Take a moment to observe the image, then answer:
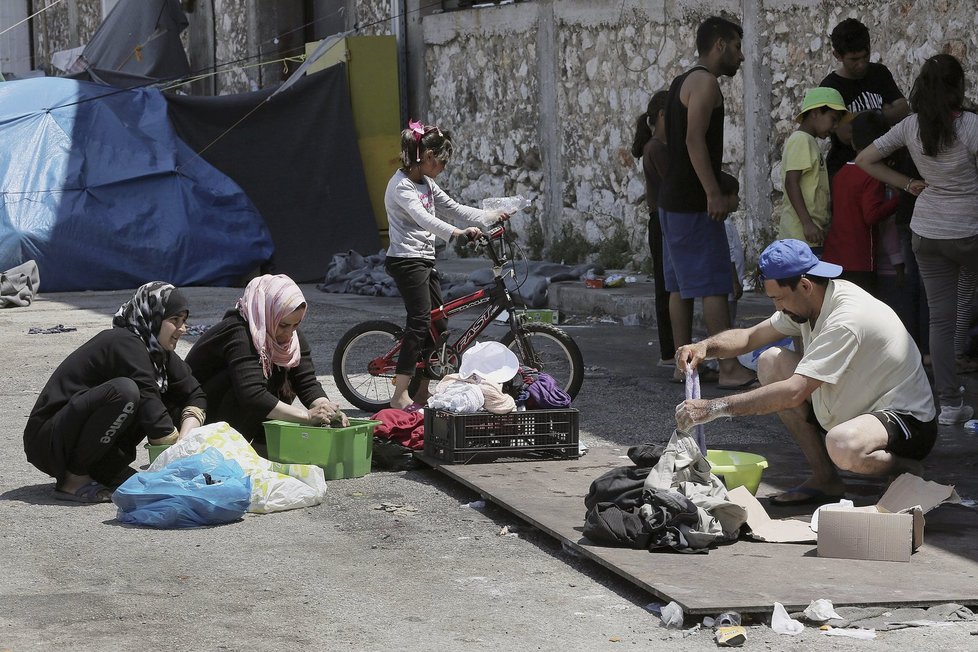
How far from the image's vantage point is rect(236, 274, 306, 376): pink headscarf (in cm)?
632

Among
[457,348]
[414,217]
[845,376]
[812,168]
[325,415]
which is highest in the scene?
[812,168]

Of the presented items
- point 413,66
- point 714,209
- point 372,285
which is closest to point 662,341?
point 714,209

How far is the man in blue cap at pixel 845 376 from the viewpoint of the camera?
5289mm

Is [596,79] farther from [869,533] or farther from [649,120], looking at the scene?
[869,533]

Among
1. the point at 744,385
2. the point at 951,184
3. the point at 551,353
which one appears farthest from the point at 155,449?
the point at 951,184

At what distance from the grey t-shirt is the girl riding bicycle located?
85.8 inches

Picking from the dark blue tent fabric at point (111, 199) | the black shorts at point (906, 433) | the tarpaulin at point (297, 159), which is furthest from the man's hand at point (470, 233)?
the tarpaulin at point (297, 159)

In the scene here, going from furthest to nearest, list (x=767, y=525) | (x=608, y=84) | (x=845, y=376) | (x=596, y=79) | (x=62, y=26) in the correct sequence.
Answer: (x=62, y=26) < (x=596, y=79) < (x=608, y=84) < (x=845, y=376) < (x=767, y=525)

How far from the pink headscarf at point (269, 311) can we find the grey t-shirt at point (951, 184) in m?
3.22

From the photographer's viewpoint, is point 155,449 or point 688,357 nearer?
point 688,357

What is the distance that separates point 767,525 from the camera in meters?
5.20

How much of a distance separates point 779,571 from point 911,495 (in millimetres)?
841

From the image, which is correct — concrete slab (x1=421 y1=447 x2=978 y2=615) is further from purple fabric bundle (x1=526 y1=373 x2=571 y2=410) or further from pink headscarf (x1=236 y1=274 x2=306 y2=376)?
pink headscarf (x1=236 y1=274 x2=306 y2=376)

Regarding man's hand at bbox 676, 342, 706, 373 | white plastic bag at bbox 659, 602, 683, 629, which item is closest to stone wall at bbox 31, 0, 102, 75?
man's hand at bbox 676, 342, 706, 373
